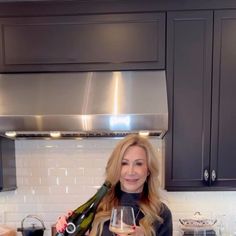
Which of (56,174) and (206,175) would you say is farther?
(56,174)

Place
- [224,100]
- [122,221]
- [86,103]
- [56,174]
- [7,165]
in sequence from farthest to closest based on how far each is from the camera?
[56,174]
[7,165]
[224,100]
[86,103]
[122,221]

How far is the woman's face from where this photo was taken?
55.2 inches

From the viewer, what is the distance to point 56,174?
2.30 metres

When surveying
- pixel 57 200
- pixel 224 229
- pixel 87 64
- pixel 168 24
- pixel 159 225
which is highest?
pixel 168 24

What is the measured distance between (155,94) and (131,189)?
0.58m

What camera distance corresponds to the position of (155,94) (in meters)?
1.75

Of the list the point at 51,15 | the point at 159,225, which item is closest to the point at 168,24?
the point at 51,15

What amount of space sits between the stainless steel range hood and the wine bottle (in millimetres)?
444

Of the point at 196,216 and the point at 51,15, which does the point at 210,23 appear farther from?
the point at 196,216

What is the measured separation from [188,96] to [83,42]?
71cm

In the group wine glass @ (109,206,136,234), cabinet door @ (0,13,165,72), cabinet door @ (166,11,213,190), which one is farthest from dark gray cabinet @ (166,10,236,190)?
wine glass @ (109,206,136,234)

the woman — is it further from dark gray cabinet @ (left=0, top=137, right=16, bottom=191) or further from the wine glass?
dark gray cabinet @ (left=0, top=137, right=16, bottom=191)

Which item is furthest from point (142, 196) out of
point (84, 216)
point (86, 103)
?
point (86, 103)

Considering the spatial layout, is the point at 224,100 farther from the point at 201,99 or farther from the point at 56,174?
the point at 56,174
